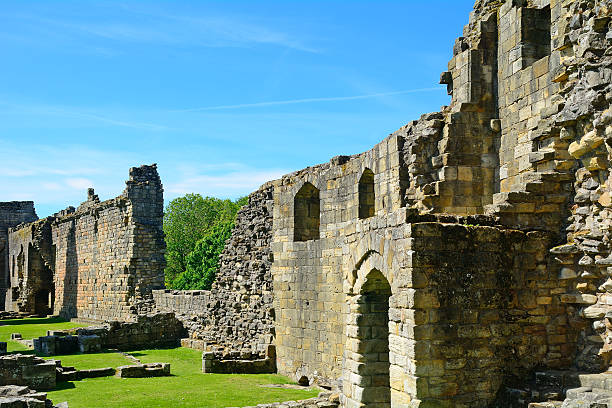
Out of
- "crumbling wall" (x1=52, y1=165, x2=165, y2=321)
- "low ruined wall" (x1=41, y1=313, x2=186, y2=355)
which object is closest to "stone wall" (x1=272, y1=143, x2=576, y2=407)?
"low ruined wall" (x1=41, y1=313, x2=186, y2=355)

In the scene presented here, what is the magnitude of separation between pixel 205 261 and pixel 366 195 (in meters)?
30.4

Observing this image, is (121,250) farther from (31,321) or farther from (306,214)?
(306,214)

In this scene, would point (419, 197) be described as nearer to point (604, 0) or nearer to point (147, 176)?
point (604, 0)

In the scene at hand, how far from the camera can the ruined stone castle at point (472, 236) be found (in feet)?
27.1

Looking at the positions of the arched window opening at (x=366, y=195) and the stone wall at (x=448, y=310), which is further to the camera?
the arched window opening at (x=366, y=195)

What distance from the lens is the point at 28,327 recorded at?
29453 millimetres

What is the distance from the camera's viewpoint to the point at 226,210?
55.5 m

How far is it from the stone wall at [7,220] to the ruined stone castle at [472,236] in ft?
115

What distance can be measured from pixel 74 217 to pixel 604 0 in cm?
3025

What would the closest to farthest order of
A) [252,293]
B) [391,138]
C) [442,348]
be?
1. [442,348]
2. [391,138]
3. [252,293]

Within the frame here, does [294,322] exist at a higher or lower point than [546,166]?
lower

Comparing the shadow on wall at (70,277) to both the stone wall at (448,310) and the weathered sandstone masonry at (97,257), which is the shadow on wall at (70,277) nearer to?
the weathered sandstone masonry at (97,257)

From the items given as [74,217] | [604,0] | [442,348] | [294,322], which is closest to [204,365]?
[294,322]

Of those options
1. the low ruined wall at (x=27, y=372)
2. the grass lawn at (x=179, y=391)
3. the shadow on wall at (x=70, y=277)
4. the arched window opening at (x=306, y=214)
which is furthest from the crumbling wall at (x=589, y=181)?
the shadow on wall at (x=70, y=277)
